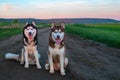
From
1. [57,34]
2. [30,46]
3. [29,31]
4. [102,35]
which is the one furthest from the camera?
[102,35]

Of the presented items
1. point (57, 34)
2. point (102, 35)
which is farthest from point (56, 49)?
point (102, 35)

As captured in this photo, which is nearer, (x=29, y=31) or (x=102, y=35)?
(x=29, y=31)

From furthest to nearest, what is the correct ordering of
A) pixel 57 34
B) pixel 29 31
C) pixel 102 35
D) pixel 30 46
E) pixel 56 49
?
pixel 102 35 < pixel 30 46 < pixel 29 31 < pixel 56 49 < pixel 57 34

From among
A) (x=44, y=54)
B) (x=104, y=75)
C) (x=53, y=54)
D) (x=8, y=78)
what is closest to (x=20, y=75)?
(x=8, y=78)

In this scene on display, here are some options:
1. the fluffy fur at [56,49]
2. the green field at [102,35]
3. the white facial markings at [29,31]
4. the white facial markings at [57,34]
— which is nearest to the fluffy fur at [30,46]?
the white facial markings at [29,31]

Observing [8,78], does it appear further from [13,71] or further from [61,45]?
[61,45]

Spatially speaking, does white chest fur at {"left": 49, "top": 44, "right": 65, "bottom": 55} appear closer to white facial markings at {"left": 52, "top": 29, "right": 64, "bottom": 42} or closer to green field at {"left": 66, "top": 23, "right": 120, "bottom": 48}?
white facial markings at {"left": 52, "top": 29, "right": 64, "bottom": 42}

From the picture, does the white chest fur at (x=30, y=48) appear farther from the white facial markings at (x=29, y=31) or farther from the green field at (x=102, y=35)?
the green field at (x=102, y=35)

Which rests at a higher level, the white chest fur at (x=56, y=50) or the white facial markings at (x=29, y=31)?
the white facial markings at (x=29, y=31)

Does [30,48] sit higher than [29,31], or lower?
lower

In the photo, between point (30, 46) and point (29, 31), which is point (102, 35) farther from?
point (29, 31)

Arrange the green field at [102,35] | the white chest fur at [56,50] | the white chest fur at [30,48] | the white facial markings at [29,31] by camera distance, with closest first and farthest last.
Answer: the white chest fur at [56,50] → the white facial markings at [29,31] → the white chest fur at [30,48] → the green field at [102,35]

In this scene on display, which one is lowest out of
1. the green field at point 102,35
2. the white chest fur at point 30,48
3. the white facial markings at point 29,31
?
the green field at point 102,35

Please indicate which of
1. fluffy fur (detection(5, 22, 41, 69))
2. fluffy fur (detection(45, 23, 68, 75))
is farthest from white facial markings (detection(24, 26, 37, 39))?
fluffy fur (detection(45, 23, 68, 75))
